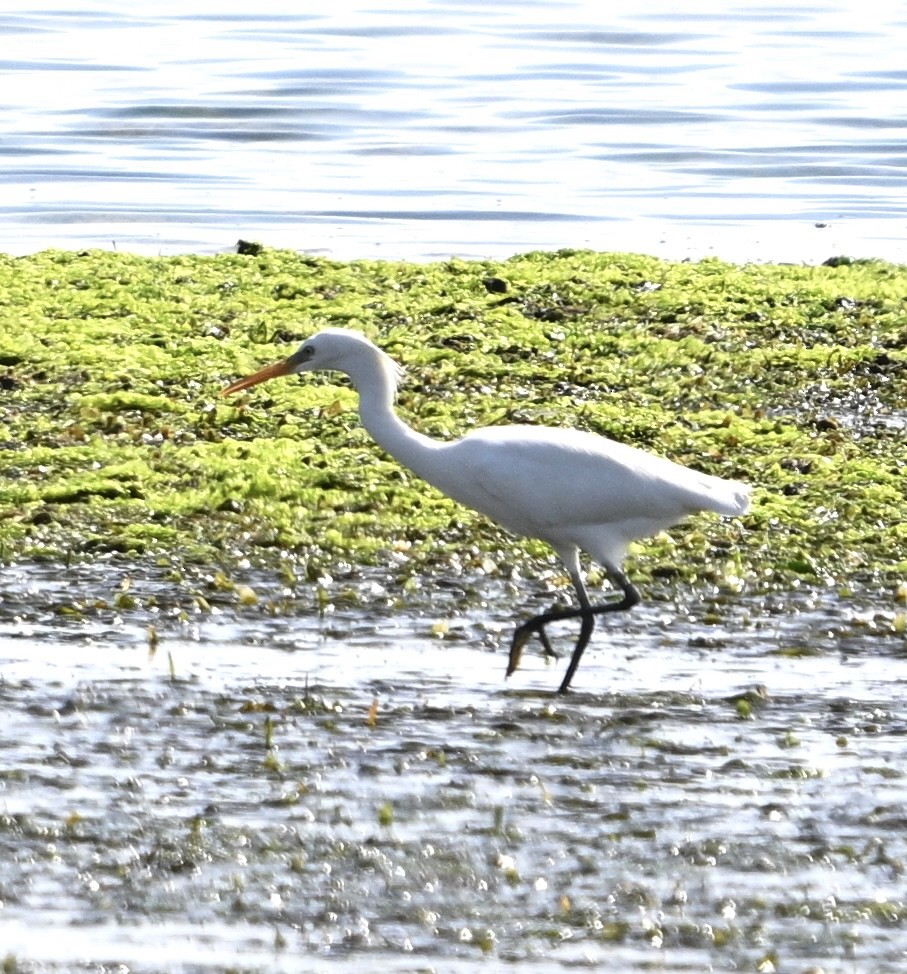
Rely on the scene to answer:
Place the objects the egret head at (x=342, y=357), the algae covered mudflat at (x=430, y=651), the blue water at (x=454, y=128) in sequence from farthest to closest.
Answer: the blue water at (x=454, y=128), the egret head at (x=342, y=357), the algae covered mudflat at (x=430, y=651)

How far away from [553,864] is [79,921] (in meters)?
1.23

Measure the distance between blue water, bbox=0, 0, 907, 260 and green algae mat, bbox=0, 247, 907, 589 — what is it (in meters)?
2.96

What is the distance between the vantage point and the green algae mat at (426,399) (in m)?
8.84

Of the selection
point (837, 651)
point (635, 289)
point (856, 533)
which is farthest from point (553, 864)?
point (635, 289)

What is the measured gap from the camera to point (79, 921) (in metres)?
5.03

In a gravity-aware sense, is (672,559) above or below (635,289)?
below

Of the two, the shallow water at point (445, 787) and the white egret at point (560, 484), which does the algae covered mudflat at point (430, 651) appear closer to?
the shallow water at point (445, 787)

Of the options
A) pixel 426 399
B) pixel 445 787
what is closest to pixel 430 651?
pixel 445 787

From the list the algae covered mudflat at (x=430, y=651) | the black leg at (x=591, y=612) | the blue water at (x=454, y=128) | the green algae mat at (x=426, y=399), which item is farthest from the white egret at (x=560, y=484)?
the blue water at (x=454, y=128)

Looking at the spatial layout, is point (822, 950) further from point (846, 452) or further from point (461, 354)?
point (461, 354)

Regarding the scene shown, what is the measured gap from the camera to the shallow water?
5023 millimetres

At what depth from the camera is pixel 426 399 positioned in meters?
10.9

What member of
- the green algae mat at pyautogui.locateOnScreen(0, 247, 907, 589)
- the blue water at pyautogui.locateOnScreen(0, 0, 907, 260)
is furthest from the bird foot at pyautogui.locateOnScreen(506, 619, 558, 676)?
the blue water at pyautogui.locateOnScreen(0, 0, 907, 260)

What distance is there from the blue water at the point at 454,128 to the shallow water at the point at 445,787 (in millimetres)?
8870
